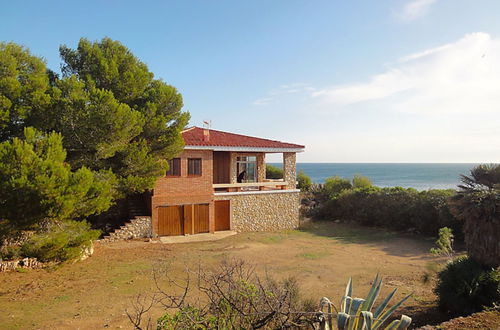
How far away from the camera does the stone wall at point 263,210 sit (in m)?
20.6

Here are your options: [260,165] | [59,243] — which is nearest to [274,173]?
[260,165]

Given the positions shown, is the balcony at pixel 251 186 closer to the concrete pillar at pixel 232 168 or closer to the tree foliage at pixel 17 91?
the concrete pillar at pixel 232 168

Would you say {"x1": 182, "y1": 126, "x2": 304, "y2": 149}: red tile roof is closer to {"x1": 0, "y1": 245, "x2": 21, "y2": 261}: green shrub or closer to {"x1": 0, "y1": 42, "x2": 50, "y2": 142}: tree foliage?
{"x1": 0, "y1": 42, "x2": 50, "y2": 142}: tree foliage

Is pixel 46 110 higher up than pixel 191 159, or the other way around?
pixel 46 110

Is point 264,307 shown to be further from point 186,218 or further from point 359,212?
point 359,212

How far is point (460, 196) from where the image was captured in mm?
8719

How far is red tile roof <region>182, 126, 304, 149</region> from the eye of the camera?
19.9 meters

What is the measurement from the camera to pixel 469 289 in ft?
24.8

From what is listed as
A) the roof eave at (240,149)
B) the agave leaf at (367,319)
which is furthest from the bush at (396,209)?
the agave leaf at (367,319)

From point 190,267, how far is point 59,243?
437 centimetres

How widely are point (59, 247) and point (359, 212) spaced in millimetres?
18077

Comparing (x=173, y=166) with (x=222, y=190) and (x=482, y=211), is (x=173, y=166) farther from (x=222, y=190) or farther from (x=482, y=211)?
(x=482, y=211)

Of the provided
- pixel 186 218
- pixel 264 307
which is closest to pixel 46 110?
pixel 186 218

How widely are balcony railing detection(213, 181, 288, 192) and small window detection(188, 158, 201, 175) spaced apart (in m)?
1.43
